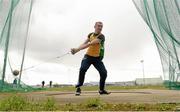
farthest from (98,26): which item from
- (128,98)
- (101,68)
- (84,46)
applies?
(128,98)

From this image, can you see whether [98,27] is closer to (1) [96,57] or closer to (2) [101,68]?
(1) [96,57]

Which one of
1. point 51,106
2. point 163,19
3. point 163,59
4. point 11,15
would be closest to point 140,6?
point 163,19

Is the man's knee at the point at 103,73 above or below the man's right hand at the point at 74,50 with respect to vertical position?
below

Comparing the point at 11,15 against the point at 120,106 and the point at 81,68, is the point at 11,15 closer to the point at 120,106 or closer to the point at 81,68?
the point at 81,68

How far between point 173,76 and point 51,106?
522 centimetres

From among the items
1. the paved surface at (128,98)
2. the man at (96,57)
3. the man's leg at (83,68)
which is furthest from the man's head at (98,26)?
the paved surface at (128,98)

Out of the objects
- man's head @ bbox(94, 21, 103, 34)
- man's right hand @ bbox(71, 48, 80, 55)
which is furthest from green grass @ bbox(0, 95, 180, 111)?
man's head @ bbox(94, 21, 103, 34)

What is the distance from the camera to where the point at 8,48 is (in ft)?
36.7

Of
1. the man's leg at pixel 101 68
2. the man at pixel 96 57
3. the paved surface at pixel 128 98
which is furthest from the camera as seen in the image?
the man's leg at pixel 101 68

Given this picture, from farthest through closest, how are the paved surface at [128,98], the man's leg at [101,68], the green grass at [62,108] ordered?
the man's leg at [101,68]
the paved surface at [128,98]
the green grass at [62,108]

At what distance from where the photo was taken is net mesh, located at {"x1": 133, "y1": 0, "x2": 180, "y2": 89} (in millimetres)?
8781

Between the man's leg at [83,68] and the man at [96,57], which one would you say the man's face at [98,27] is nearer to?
the man at [96,57]

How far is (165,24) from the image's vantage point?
29.7 feet

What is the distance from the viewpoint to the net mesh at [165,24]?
8.78m
